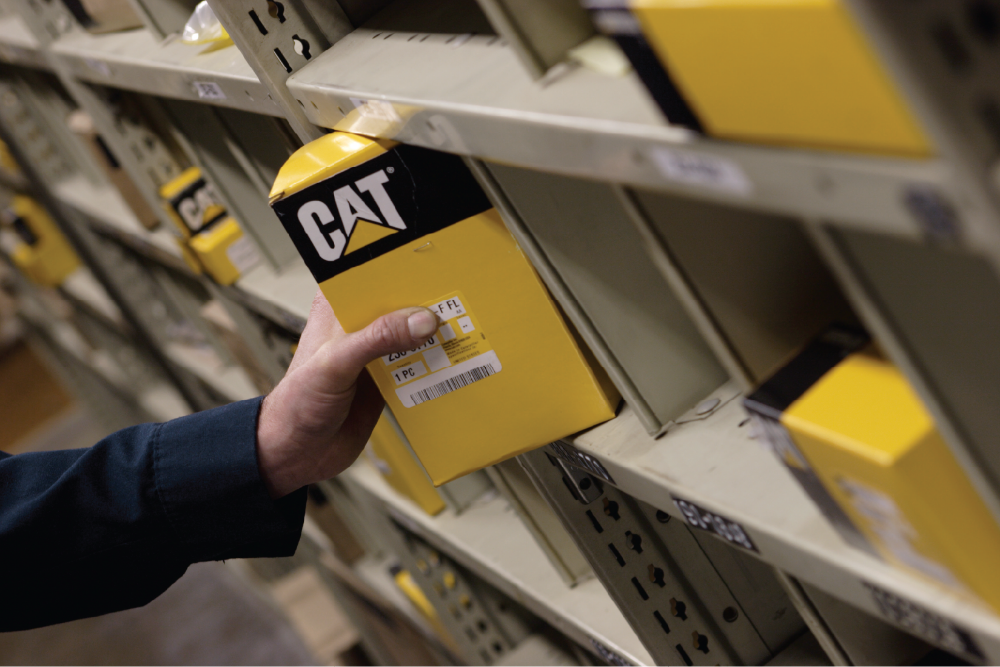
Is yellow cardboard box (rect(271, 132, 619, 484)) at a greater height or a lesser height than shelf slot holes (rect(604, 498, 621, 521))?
greater

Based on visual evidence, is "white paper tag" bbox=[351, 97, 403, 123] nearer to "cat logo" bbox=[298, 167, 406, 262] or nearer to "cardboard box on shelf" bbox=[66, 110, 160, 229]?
"cat logo" bbox=[298, 167, 406, 262]

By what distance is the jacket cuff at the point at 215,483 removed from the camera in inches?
44.8

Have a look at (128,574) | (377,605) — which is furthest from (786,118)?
(377,605)

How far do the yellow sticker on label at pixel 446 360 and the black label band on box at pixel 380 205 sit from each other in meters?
0.08

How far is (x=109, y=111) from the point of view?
6.88 feet

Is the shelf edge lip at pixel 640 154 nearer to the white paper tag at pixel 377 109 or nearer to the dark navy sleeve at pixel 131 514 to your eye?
the white paper tag at pixel 377 109

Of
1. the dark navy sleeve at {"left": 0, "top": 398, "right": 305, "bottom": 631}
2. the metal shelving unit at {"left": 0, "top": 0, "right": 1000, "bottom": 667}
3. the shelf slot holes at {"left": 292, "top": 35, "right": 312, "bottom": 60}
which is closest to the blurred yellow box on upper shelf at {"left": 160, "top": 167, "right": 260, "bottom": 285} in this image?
the metal shelving unit at {"left": 0, "top": 0, "right": 1000, "bottom": 667}

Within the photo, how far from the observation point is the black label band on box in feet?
2.86

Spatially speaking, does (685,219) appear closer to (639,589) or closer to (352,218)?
(352,218)

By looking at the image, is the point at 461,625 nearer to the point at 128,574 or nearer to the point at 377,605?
the point at 377,605

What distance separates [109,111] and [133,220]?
1.85 feet

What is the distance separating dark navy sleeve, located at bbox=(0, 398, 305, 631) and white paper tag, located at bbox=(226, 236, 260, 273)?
83 centimetres

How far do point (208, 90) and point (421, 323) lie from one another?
580 millimetres

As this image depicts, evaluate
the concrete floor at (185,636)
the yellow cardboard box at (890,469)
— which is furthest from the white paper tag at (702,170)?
the concrete floor at (185,636)
